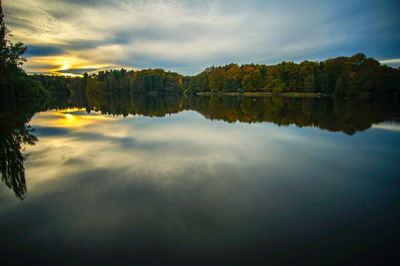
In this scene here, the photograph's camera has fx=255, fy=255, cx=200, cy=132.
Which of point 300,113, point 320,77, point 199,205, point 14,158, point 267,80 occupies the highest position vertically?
point 267,80

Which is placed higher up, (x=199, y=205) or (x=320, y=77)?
(x=320, y=77)

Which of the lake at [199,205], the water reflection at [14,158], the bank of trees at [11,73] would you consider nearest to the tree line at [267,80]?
the bank of trees at [11,73]

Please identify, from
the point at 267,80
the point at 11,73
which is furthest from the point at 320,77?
the point at 11,73

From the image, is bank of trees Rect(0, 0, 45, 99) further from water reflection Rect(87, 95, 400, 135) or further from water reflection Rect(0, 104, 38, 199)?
water reflection Rect(0, 104, 38, 199)

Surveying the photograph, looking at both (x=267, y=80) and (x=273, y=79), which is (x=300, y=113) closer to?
(x=273, y=79)

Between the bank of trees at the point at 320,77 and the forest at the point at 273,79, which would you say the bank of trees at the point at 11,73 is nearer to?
the forest at the point at 273,79

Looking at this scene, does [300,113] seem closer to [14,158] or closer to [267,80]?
[14,158]

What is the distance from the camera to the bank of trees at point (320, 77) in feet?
259

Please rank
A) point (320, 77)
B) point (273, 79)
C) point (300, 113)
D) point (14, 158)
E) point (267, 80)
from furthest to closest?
point (267, 80) < point (273, 79) < point (320, 77) < point (300, 113) < point (14, 158)

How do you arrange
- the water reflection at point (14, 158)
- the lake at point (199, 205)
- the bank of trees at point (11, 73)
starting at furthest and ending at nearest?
the bank of trees at point (11, 73), the water reflection at point (14, 158), the lake at point (199, 205)

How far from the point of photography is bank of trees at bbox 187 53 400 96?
259ft

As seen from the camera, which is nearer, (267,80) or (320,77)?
(320,77)

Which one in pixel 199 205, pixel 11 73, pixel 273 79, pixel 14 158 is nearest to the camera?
pixel 199 205

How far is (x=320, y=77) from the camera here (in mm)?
85812
